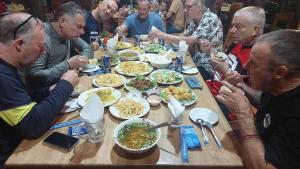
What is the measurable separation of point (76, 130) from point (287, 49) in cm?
140

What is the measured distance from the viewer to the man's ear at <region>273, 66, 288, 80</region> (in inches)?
48.8

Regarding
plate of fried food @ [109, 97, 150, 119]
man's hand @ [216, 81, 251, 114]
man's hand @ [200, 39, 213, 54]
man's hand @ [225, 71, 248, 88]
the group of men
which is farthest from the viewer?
man's hand @ [200, 39, 213, 54]

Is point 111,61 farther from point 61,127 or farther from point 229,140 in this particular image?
point 229,140

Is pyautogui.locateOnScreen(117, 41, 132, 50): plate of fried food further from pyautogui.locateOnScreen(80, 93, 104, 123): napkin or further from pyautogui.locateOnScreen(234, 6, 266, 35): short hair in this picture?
pyautogui.locateOnScreen(80, 93, 104, 123): napkin

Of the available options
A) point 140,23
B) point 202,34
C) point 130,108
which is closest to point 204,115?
point 130,108

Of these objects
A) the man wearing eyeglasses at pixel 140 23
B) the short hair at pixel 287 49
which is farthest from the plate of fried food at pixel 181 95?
the man wearing eyeglasses at pixel 140 23

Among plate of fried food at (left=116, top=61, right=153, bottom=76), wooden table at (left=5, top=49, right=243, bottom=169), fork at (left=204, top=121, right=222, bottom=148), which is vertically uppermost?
plate of fried food at (left=116, top=61, right=153, bottom=76)

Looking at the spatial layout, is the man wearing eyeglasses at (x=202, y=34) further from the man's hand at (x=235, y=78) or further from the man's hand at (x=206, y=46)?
the man's hand at (x=235, y=78)

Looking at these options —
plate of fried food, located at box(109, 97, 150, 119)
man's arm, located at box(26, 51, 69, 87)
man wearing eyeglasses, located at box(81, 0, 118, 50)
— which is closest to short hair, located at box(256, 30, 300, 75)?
plate of fried food, located at box(109, 97, 150, 119)

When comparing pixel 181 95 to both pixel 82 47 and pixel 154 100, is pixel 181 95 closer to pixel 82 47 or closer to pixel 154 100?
pixel 154 100

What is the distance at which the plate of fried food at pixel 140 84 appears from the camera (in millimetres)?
1930

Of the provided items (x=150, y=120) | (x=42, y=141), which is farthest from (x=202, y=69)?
(x=42, y=141)

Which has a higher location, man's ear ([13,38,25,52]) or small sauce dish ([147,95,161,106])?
man's ear ([13,38,25,52])

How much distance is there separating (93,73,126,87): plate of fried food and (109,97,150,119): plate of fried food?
31cm
